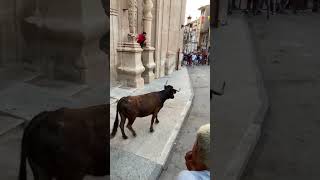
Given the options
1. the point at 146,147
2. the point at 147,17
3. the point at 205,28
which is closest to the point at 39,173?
the point at 146,147

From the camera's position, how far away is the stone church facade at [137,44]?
18.7 ft

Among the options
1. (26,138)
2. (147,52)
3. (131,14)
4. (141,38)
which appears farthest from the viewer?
(147,52)

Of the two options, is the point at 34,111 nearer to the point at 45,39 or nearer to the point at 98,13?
the point at 45,39

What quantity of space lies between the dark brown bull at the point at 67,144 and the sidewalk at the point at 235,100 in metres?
0.39

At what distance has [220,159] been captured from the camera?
0.54 m

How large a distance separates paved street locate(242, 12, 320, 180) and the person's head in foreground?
0.65 m

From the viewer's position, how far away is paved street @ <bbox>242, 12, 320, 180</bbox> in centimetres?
46

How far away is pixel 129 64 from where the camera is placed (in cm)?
580

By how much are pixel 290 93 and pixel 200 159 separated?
88cm

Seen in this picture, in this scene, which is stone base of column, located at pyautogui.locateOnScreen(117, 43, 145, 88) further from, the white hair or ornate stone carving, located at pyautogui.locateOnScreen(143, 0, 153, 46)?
the white hair

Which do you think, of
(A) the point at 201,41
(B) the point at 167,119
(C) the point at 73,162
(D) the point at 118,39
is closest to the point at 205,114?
(B) the point at 167,119

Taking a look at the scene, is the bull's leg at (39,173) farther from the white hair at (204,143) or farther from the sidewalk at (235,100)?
the white hair at (204,143)

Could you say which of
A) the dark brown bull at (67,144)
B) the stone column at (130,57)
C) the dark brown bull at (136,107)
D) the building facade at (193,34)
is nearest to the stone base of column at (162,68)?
the stone column at (130,57)

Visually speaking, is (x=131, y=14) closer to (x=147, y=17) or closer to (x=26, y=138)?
(x=147, y=17)
